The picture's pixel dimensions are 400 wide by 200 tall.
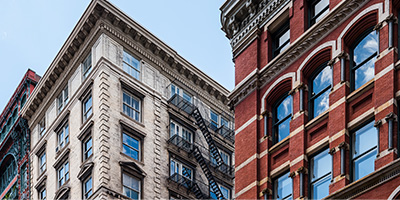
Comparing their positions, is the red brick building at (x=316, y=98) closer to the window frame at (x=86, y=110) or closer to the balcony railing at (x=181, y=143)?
the window frame at (x=86, y=110)

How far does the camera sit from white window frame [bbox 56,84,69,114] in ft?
173

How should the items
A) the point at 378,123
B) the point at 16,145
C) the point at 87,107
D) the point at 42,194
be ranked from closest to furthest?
the point at 378,123 → the point at 87,107 → the point at 42,194 → the point at 16,145

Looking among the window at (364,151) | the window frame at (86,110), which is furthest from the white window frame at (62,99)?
the window at (364,151)

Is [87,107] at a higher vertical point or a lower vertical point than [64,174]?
higher

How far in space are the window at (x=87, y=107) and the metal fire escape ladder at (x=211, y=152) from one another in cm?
843

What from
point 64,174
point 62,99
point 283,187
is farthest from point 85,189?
point 283,187

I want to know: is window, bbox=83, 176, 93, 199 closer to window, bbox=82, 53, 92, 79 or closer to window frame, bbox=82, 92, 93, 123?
window frame, bbox=82, 92, 93, 123

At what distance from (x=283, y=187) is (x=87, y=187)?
20873 mm

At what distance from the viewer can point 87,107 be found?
1917 inches

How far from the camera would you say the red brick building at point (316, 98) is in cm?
2370

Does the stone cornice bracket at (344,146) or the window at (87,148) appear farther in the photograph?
the window at (87,148)

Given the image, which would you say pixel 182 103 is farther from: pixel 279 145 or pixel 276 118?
pixel 279 145

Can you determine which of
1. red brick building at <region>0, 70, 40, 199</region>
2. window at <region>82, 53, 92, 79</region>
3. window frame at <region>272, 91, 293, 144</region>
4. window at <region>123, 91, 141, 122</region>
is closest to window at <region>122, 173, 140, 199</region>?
window at <region>123, 91, 141, 122</region>

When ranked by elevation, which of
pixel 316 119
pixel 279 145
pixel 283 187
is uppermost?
pixel 316 119
